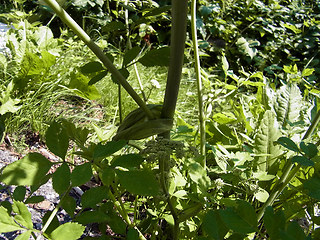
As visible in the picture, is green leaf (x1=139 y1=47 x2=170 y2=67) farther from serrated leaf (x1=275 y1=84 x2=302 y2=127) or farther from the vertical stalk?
serrated leaf (x1=275 y1=84 x2=302 y2=127)

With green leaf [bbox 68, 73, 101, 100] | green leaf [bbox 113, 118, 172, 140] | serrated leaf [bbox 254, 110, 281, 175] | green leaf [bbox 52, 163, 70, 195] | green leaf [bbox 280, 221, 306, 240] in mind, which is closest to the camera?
green leaf [bbox 280, 221, 306, 240]

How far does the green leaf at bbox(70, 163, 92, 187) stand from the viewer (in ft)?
1.76

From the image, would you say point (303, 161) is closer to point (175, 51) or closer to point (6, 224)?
point (175, 51)

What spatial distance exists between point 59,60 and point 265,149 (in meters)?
1.76

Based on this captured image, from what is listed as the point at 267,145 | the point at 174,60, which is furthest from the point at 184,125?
the point at 174,60

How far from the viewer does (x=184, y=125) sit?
1.10 m

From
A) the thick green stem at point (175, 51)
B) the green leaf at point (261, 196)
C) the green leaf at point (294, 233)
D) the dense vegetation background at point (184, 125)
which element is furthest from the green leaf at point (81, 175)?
the green leaf at point (261, 196)

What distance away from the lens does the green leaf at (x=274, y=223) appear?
507mm

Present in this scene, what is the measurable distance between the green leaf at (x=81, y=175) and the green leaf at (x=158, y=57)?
0.97ft

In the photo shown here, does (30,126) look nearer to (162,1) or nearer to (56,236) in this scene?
(56,236)

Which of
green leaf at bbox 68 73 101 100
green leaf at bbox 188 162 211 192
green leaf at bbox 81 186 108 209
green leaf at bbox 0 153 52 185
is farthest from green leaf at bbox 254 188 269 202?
green leaf at bbox 68 73 101 100

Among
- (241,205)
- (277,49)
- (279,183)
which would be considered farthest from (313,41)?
(241,205)

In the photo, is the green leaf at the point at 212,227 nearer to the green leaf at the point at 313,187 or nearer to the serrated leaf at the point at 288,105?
the green leaf at the point at 313,187

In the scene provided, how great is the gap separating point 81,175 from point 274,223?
0.32 m
